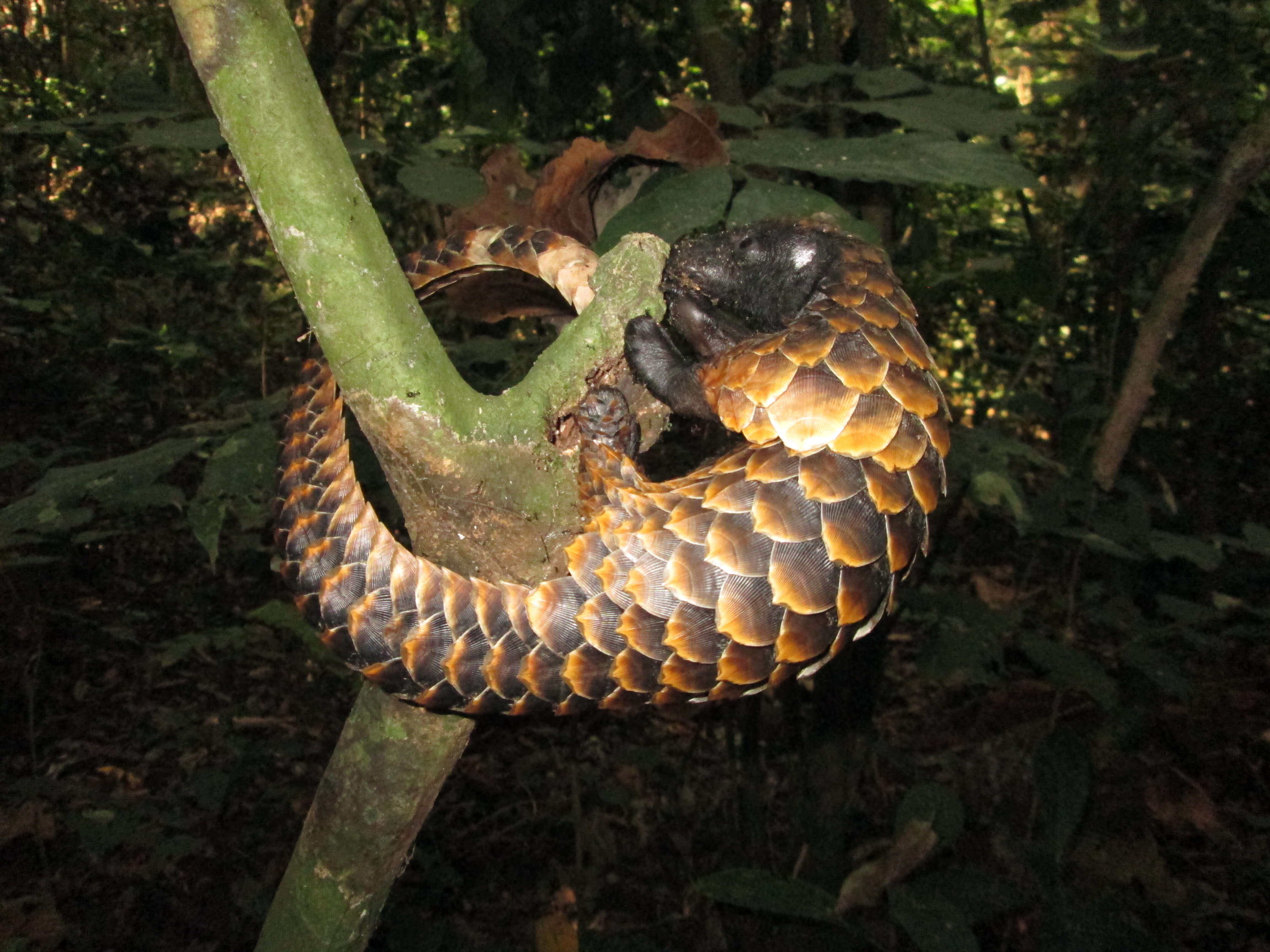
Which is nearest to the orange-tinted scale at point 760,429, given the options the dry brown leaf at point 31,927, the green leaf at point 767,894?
the green leaf at point 767,894

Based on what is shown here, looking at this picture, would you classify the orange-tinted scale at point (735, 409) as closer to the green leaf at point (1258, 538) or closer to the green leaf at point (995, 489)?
the green leaf at point (995, 489)

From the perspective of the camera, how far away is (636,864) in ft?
10.3

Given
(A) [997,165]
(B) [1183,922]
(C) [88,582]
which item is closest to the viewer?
(A) [997,165]

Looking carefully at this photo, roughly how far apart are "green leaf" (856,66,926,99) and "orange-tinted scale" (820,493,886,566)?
3.50ft

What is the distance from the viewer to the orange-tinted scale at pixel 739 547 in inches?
32.1

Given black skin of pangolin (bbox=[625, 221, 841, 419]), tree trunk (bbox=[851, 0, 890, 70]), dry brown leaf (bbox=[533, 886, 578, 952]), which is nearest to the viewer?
black skin of pangolin (bbox=[625, 221, 841, 419])

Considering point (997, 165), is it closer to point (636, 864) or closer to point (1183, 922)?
point (1183, 922)

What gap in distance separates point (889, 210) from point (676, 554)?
6.91 ft

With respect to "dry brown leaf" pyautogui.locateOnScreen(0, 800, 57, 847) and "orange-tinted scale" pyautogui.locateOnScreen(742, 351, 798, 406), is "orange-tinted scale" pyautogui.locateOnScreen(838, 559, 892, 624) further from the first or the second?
"dry brown leaf" pyautogui.locateOnScreen(0, 800, 57, 847)

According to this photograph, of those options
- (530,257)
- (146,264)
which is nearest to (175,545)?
(146,264)

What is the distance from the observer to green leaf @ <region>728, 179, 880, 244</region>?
1.17 metres

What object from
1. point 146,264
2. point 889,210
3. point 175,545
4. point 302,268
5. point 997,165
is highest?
point 302,268

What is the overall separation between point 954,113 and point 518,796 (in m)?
2.79

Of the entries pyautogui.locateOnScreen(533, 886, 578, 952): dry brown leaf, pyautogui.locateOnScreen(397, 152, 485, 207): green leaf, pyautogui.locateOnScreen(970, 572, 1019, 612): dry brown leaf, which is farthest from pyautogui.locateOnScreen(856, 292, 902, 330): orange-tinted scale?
pyautogui.locateOnScreen(970, 572, 1019, 612): dry brown leaf
